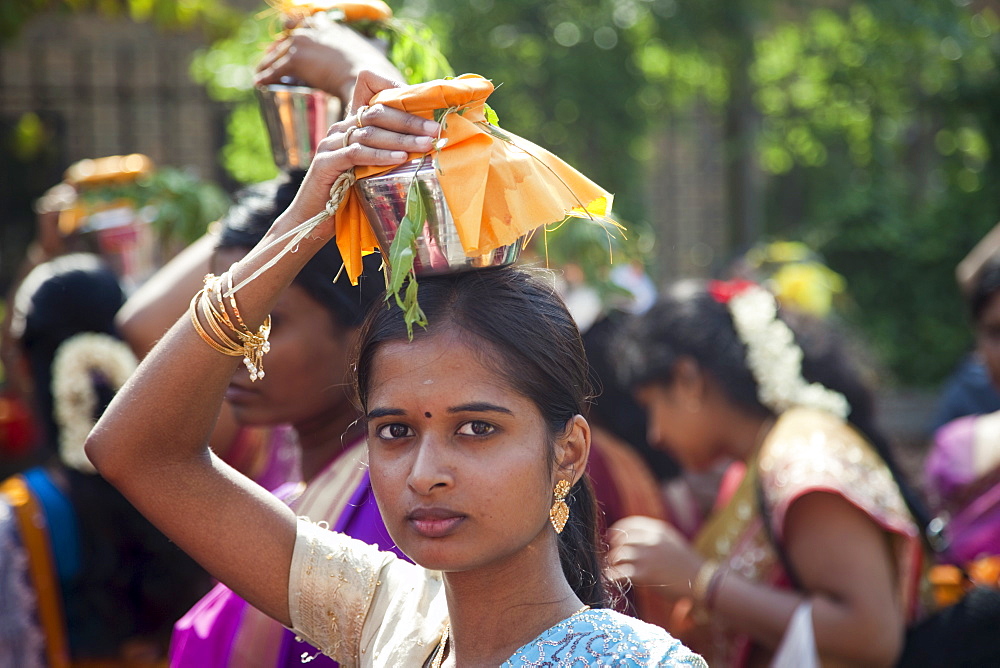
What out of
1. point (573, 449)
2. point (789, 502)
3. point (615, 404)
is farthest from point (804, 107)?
point (573, 449)

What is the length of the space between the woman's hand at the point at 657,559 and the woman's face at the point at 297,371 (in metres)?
1.28

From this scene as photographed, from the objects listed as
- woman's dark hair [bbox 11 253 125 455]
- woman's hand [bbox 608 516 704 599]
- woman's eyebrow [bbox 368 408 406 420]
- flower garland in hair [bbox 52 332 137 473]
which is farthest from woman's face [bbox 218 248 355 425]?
woman's dark hair [bbox 11 253 125 455]

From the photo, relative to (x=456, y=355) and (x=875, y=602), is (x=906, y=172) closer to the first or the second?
(x=875, y=602)

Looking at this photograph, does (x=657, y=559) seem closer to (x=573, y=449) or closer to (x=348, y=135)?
(x=573, y=449)

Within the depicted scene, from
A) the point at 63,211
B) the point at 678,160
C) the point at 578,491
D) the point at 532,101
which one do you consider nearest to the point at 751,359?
the point at 578,491

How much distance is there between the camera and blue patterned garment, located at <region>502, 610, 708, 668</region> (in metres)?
1.64

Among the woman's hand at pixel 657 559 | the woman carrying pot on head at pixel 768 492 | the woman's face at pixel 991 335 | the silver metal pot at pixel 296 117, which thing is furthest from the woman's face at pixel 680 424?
the silver metal pot at pixel 296 117

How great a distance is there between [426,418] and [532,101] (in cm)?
673

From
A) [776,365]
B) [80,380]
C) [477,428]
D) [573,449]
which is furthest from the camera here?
[80,380]

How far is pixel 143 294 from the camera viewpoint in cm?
352

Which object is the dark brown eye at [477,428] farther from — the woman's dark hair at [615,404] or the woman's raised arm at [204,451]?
the woman's dark hair at [615,404]

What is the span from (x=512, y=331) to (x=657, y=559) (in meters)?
1.84

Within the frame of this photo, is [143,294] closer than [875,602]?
No

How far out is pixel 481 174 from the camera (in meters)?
1.59
